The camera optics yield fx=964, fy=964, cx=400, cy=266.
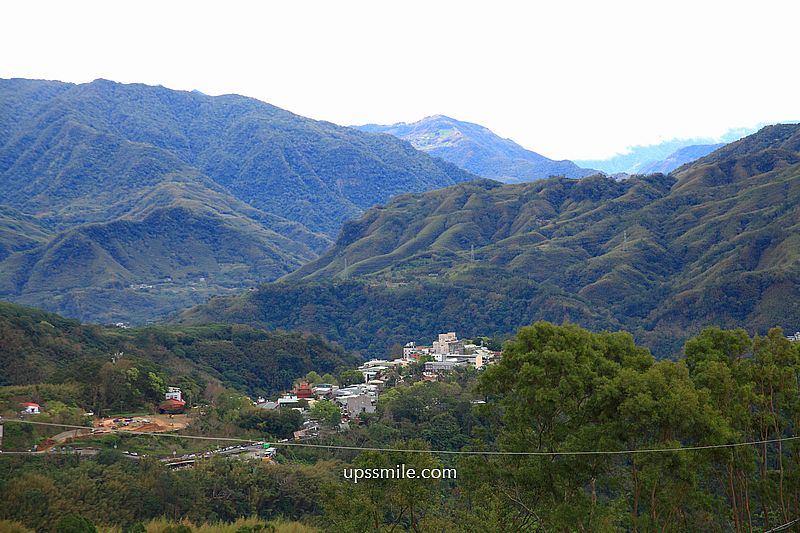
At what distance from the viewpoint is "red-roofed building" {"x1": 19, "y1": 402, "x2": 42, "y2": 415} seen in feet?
116

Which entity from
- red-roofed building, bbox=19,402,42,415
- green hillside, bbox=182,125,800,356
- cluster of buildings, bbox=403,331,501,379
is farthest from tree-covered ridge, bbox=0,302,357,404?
green hillside, bbox=182,125,800,356

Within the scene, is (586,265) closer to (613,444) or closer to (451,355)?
(451,355)

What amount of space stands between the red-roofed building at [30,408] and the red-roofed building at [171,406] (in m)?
6.63

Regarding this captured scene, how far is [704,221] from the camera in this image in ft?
372

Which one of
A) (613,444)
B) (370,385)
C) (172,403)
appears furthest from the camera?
(370,385)

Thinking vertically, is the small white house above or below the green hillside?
below

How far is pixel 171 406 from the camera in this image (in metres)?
42.5

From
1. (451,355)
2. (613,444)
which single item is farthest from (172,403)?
(613,444)

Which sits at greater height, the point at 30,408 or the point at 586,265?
the point at 586,265

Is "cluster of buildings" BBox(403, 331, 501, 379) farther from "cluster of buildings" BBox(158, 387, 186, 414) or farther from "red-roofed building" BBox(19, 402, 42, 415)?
"red-roofed building" BBox(19, 402, 42, 415)

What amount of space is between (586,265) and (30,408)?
8431 cm

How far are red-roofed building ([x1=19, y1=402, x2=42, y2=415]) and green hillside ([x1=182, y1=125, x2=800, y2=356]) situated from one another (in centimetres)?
5715

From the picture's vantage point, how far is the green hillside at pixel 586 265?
90.4m

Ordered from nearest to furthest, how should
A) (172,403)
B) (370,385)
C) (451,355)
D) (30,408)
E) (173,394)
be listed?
(30,408), (172,403), (173,394), (370,385), (451,355)
